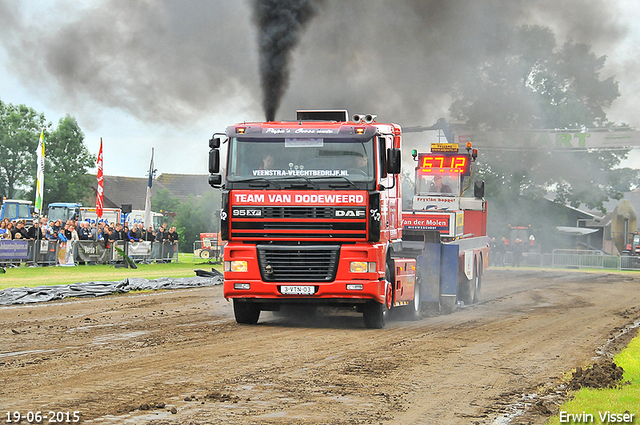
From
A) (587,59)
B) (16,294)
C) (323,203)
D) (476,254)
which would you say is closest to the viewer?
(323,203)

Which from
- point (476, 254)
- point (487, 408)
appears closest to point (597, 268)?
point (476, 254)

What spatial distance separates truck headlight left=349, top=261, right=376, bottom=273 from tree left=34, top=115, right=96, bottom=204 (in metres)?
55.2

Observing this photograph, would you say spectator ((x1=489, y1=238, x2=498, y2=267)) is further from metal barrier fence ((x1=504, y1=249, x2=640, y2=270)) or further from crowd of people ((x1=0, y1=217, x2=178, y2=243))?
crowd of people ((x1=0, y1=217, x2=178, y2=243))

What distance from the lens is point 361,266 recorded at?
1227 centimetres

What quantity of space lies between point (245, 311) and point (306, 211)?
2313 mm

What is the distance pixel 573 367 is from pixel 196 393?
4.84 meters

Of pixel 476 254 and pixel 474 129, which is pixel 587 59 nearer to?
pixel 474 129

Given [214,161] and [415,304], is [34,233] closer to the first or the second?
[415,304]

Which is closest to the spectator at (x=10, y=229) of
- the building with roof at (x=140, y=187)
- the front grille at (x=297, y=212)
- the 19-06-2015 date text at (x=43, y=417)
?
the front grille at (x=297, y=212)

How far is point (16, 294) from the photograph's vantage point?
16.3 m

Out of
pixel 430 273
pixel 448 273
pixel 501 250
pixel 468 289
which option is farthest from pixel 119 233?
pixel 501 250

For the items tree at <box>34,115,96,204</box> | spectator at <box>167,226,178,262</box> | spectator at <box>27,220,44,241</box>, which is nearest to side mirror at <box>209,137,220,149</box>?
spectator at <box>27,220,44,241</box>

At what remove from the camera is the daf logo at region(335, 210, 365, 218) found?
12.1m


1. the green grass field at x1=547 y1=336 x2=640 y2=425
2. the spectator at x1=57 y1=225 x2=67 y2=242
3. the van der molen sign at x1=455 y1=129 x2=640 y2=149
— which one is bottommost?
the green grass field at x1=547 y1=336 x2=640 y2=425
